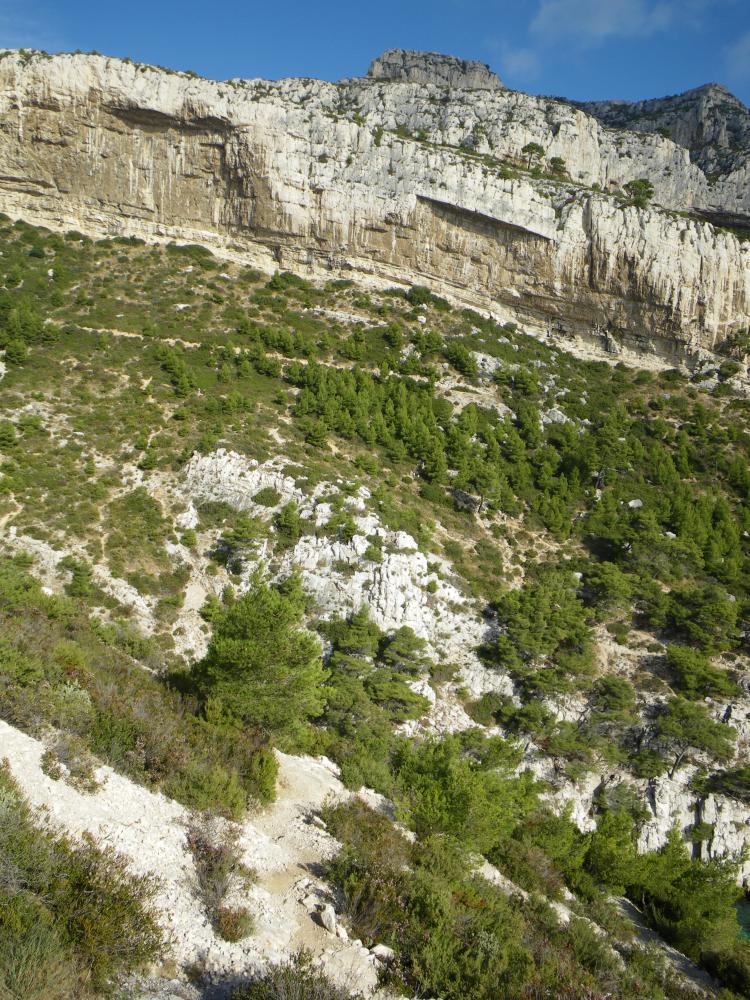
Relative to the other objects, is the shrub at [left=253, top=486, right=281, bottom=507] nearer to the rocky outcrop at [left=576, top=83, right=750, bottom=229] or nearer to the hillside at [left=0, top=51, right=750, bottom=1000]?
the hillside at [left=0, top=51, right=750, bottom=1000]

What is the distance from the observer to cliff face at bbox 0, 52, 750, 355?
45.2 metres

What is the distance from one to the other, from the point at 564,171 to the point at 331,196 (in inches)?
1082

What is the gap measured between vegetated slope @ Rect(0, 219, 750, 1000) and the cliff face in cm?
328

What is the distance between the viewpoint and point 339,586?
83.8 feet

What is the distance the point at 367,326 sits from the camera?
46.0 metres

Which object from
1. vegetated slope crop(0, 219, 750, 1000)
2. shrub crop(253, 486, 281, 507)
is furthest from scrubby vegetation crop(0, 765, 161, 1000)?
shrub crop(253, 486, 281, 507)

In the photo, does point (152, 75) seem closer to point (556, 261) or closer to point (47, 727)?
point (556, 261)

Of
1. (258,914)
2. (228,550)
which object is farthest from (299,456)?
(258,914)

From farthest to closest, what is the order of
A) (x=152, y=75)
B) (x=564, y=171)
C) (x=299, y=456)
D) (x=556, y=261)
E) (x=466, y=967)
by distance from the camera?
(x=564, y=171)
(x=556, y=261)
(x=152, y=75)
(x=299, y=456)
(x=466, y=967)

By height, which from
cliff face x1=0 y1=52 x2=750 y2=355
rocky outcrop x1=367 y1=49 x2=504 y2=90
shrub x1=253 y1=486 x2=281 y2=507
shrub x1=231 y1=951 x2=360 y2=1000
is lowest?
shrub x1=231 y1=951 x2=360 y2=1000

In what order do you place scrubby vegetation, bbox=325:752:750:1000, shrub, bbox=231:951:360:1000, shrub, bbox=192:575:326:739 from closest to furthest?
shrub, bbox=231:951:360:1000 → scrubby vegetation, bbox=325:752:750:1000 → shrub, bbox=192:575:326:739

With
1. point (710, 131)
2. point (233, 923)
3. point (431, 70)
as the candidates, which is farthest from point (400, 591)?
point (431, 70)

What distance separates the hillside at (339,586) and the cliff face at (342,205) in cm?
33

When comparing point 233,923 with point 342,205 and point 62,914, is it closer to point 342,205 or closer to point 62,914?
point 62,914
